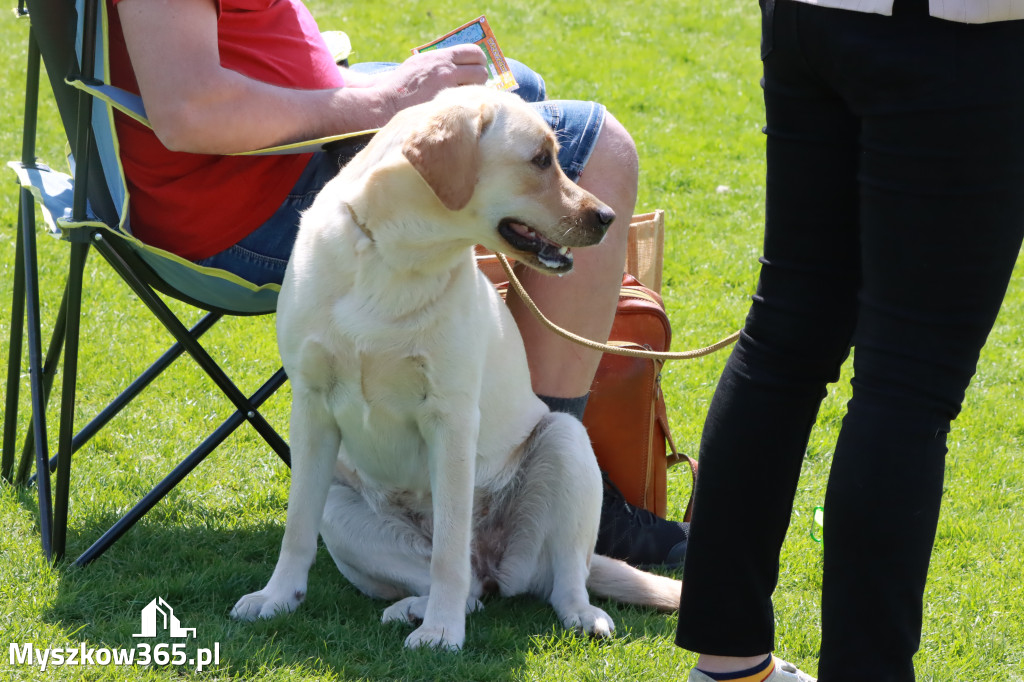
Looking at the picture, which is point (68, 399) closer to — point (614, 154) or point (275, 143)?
point (275, 143)

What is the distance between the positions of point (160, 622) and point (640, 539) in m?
1.31

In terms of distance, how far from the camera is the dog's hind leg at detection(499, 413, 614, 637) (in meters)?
2.73

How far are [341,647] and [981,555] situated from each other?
1.89m

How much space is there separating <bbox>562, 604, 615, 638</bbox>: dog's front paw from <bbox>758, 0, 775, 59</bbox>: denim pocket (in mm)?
1413

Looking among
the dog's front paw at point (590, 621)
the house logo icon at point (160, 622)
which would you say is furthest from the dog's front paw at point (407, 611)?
the house logo icon at point (160, 622)

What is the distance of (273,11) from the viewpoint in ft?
9.12

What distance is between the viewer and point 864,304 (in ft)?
5.79

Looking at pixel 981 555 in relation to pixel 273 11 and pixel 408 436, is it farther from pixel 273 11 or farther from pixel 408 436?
pixel 273 11

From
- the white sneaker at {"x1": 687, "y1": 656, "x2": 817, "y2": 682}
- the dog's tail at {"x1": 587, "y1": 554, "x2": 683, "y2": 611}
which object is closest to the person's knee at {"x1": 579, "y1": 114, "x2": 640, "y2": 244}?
the dog's tail at {"x1": 587, "y1": 554, "x2": 683, "y2": 611}

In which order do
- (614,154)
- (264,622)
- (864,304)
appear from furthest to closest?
(614,154), (264,622), (864,304)

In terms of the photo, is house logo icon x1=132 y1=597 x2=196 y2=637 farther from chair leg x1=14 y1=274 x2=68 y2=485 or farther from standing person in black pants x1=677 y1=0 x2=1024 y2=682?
standing person in black pants x1=677 y1=0 x2=1024 y2=682

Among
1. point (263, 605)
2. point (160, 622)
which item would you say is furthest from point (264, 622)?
point (160, 622)

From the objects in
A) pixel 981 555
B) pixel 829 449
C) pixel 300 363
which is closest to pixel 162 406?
pixel 300 363

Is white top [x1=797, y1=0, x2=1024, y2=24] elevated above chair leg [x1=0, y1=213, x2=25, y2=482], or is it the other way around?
white top [x1=797, y1=0, x2=1024, y2=24]
